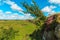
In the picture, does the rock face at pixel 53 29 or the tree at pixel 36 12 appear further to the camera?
the tree at pixel 36 12

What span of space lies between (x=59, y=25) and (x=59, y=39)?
1.53 m

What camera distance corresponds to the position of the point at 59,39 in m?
22.6

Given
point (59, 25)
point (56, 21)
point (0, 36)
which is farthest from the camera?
point (0, 36)

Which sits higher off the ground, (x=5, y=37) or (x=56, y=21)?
(x=56, y=21)

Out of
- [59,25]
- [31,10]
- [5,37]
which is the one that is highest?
[31,10]

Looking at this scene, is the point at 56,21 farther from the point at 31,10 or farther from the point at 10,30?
the point at 10,30

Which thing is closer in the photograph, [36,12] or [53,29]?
[53,29]

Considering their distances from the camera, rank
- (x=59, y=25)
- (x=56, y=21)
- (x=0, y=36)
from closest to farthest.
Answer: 1. (x=59, y=25)
2. (x=56, y=21)
3. (x=0, y=36)

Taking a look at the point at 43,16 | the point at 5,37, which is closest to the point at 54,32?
the point at 43,16

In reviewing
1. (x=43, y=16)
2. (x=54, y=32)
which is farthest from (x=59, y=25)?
(x=43, y=16)

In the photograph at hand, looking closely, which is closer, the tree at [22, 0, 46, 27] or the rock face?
the rock face

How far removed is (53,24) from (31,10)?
7.36 metres

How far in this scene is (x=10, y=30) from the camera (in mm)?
32281

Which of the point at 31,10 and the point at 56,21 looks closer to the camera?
the point at 56,21
